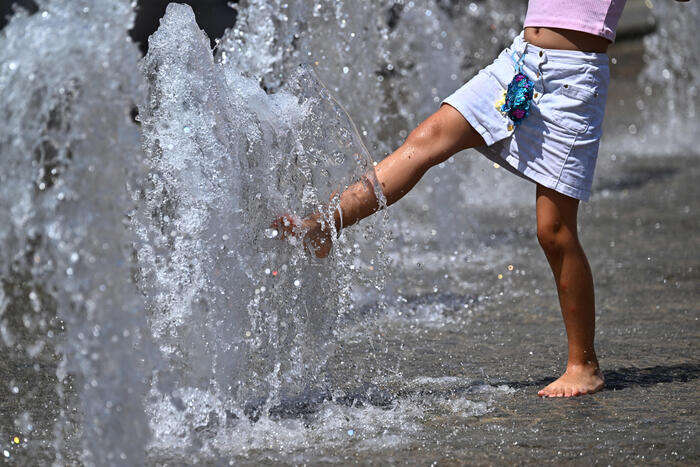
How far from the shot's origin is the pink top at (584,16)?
3.12 m

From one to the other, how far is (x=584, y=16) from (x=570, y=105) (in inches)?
10.5

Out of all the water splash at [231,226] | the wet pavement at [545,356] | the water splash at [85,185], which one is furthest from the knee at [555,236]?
the water splash at [85,185]

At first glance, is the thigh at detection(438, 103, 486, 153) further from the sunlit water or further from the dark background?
the dark background

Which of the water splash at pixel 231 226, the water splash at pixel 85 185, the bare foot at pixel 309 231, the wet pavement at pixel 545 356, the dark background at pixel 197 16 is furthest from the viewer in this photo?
the dark background at pixel 197 16

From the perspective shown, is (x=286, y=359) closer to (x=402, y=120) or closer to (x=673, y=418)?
(x=673, y=418)

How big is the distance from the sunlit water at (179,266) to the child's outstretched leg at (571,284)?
0.23m

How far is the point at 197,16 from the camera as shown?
38.7 ft

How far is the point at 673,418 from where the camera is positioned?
114 inches

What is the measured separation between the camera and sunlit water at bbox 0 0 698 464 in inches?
Answer: 94.3

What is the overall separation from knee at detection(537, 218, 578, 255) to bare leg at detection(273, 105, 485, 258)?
13.8 inches

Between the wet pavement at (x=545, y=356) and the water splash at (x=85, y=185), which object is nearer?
the water splash at (x=85, y=185)

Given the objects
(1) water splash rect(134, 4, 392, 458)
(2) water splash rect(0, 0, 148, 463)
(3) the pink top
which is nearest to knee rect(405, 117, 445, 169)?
(1) water splash rect(134, 4, 392, 458)

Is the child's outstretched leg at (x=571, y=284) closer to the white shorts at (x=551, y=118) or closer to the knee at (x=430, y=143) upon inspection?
the white shorts at (x=551, y=118)

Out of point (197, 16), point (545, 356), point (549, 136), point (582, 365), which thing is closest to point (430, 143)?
point (549, 136)
